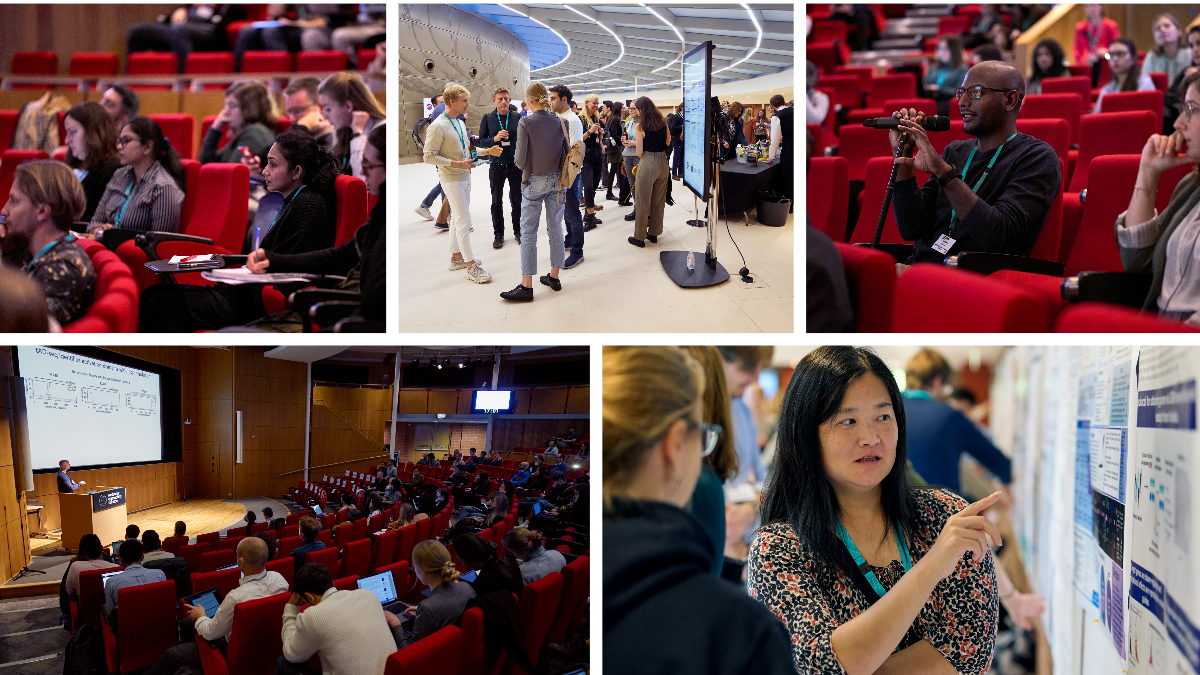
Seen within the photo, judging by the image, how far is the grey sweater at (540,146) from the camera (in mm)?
2049

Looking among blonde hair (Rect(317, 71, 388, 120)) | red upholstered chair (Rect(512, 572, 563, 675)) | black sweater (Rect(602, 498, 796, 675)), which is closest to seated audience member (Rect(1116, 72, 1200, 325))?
Answer: black sweater (Rect(602, 498, 796, 675))

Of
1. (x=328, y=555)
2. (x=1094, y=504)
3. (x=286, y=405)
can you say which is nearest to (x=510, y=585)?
(x=328, y=555)

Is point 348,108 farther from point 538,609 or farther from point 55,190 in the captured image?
point 538,609

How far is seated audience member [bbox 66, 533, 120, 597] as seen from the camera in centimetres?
205

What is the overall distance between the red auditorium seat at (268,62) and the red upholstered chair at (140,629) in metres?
6.04

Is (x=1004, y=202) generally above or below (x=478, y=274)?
above

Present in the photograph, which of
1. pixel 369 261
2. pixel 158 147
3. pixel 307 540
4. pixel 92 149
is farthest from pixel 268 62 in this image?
pixel 307 540

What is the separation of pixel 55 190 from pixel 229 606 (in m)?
1.40

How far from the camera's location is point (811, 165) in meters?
2.64

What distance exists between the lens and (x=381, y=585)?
2.16 meters

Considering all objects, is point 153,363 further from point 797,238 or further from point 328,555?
point 797,238

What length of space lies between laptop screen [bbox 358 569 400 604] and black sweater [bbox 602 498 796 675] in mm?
651

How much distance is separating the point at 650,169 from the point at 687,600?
3.79 ft

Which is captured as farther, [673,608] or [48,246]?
[48,246]
